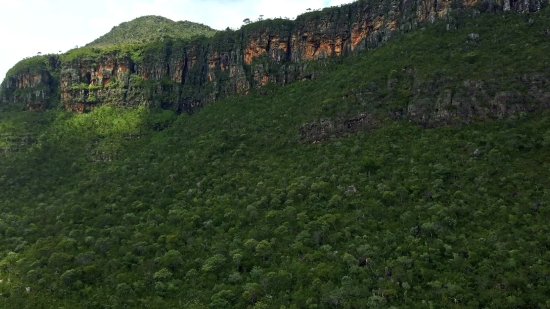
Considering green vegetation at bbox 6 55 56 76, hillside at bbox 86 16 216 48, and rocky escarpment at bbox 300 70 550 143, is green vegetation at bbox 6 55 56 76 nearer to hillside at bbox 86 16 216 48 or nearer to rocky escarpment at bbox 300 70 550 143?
hillside at bbox 86 16 216 48

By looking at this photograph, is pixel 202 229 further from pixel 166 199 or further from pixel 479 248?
pixel 479 248

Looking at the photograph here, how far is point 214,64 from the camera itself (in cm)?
10506

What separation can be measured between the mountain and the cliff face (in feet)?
9.39

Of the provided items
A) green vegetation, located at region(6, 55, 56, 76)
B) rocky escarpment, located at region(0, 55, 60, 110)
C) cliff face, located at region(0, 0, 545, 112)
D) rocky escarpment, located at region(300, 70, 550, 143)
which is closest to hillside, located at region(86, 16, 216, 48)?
green vegetation, located at region(6, 55, 56, 76)

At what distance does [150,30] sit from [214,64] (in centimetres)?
5117

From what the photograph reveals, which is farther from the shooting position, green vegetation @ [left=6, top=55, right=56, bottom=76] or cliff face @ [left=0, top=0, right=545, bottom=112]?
green vegetation @ [left=6, top=55, right=56, bottom=76]

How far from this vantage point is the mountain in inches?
1694

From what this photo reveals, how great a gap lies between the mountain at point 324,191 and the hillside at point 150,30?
49.7 metres

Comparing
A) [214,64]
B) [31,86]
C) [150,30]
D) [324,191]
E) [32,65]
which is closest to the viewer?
[324,191]

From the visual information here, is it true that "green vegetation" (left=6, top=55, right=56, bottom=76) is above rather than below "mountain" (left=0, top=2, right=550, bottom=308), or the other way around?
above

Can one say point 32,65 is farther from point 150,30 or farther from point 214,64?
point 214,64

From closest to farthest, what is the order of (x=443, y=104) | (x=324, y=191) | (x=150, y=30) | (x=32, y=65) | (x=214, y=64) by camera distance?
(x=324, y=191)
(x=443, y=104)
(x=214, y=64)
(x=32, y=65)
(x=150, y=30)

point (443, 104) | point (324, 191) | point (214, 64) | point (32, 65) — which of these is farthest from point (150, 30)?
point (443, 104)

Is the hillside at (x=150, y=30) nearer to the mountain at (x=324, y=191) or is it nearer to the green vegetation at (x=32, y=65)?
the green vegetation at (x=32, y=65)
